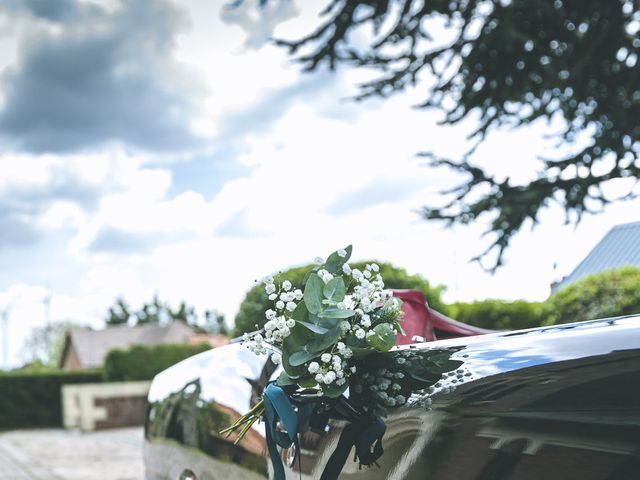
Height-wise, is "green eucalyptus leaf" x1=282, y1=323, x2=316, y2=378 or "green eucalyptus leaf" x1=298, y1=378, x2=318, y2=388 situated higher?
"green eucalyptus leaf" x1=282, y1=323, x2=316, y2=378

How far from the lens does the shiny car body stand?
4.04 feet

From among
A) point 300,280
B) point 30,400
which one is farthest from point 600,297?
point 30,400

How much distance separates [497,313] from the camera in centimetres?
1200

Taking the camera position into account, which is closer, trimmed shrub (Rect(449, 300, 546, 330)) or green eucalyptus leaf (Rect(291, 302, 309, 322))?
green eucalyptus leaf (Rect(291, 302, 309, 322))

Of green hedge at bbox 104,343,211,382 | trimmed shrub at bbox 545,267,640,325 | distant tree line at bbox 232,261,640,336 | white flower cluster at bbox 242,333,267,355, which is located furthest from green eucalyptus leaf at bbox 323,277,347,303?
green hedge at bbox 104,343,211,382

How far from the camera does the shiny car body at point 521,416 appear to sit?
1230 mm

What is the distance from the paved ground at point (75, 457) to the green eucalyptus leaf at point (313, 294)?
26.7ft

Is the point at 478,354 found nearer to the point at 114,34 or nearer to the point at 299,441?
the point at 299,441

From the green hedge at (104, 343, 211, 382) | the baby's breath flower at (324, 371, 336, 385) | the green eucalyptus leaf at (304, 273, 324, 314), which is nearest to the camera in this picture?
the baby's breath flower at (324, 371, 336, 385)

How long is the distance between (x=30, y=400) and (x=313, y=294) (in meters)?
23.9

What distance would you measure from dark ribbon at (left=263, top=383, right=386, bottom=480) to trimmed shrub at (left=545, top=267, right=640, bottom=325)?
7.81m

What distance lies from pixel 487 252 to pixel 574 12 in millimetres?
3167

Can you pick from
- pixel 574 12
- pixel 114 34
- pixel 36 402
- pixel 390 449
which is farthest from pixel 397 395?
pixel 36 402

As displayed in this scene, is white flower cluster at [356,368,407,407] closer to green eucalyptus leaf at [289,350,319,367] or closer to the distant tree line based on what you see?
green eucalyptus leaf at [289,350,319,367]
